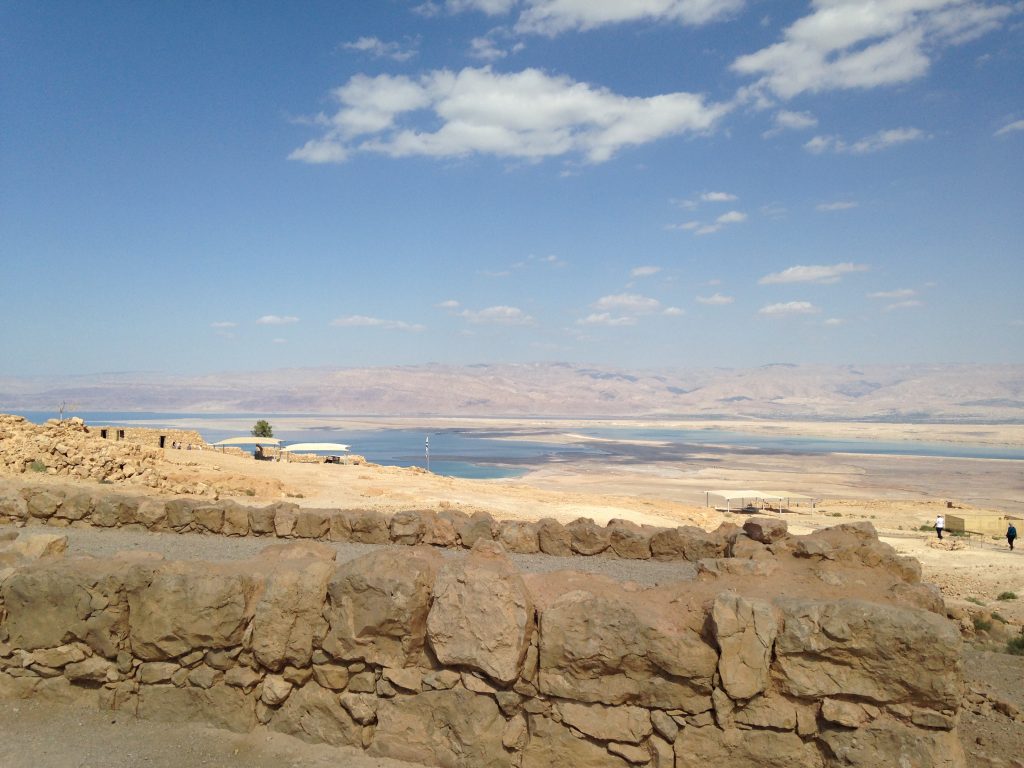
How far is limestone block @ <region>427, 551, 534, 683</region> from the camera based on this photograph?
4.82 metres

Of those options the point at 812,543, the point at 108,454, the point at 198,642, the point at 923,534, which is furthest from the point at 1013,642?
the point at 108,454

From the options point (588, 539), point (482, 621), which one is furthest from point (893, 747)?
point (588, 539)

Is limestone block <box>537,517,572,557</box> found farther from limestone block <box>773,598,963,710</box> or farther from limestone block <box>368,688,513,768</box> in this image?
limestone block <box>773,598,963,710</box>

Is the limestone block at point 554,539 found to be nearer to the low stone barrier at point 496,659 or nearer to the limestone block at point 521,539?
the limestone block at point 521,539

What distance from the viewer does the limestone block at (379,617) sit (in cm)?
505

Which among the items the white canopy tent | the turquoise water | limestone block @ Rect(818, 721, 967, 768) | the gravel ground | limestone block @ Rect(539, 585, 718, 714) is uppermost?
limestone block @ Rect(539, 585, 718, 714)

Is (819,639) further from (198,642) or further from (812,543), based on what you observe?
(198,642)

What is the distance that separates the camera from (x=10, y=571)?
18.9ft

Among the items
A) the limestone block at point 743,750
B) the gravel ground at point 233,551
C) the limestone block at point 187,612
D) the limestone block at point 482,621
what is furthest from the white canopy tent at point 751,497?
the limestone block at point 187,612

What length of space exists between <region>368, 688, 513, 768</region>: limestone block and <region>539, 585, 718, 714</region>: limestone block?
525 millimetres

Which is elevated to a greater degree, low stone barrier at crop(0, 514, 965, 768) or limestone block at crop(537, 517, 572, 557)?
low stone barrier at crop(0, 514, 965, 768)

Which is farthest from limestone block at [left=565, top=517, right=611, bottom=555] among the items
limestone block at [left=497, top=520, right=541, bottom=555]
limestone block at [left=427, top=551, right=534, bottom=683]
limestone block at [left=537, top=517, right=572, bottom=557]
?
limestone block at [left=427, top=551, right=534, bottom=683]

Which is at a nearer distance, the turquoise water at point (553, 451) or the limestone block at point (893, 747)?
the limestone block at point (893, 747)

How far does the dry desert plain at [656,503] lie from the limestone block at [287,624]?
63 centimetres
